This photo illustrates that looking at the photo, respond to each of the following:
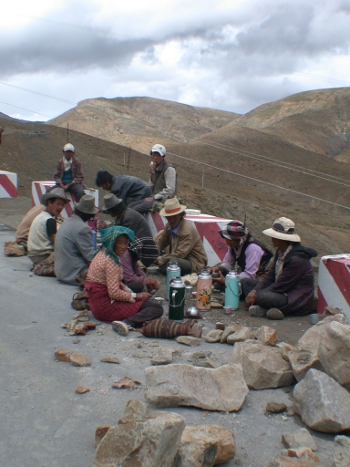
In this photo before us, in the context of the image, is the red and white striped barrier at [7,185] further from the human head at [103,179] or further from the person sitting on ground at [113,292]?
the person sitting on ground at [113,292]

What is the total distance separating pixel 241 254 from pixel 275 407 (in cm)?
344

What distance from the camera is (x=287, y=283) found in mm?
6113

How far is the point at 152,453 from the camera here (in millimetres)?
2752

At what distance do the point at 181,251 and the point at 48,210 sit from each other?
2.02 metres

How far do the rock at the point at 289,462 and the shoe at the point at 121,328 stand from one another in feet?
8.27

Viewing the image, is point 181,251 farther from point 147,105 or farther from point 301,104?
point 147,105

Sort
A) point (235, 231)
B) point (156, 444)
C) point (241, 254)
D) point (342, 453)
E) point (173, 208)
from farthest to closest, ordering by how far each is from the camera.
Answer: point (173, 208) < point (241, 254) < point (235, 231) < point (342, 453) < point (156, 444)

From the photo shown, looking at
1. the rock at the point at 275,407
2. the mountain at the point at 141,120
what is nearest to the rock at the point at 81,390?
the rock at the point at 275,407

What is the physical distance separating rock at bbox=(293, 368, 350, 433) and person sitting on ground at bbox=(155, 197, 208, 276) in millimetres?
4131

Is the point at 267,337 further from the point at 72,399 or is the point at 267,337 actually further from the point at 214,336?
the point at 72,399

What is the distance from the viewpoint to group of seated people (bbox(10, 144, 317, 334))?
557 cm

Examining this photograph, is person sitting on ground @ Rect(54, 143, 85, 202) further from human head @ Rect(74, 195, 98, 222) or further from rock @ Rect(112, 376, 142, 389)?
rock @ Rect(112, 376, 142, 389)

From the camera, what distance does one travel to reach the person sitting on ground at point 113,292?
18.0ft

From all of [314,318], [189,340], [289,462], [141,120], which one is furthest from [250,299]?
[141,120]
